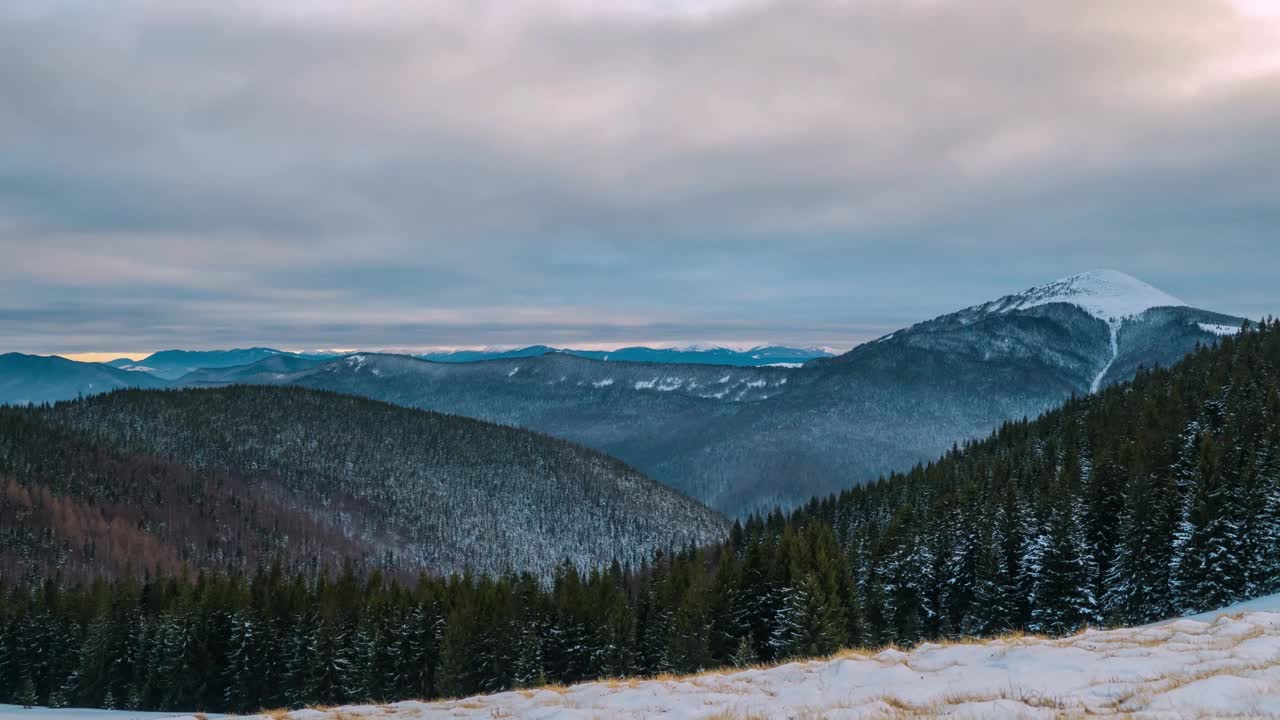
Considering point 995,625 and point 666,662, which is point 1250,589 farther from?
point 666,662

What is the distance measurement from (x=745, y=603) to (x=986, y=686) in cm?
4578

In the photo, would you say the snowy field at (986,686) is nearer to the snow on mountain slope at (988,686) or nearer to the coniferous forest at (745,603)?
the snow on mountain slope at (988,686)

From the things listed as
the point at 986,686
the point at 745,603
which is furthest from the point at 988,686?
the point at 745,603

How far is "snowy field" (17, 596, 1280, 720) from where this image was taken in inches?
496

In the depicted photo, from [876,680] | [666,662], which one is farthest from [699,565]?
[876,680]

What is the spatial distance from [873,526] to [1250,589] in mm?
43383

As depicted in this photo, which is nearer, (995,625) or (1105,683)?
(1105,683)

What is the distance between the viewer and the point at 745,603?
59.0 m

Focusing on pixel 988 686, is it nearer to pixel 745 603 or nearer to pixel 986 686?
pixel 986 686

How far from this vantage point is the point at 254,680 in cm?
7144

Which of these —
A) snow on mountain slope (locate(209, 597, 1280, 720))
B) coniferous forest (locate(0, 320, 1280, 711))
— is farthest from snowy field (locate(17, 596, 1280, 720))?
coniferous forest (locate(0, 320, 1280, 711))

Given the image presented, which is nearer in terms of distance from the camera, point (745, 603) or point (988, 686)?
point (988, 686)

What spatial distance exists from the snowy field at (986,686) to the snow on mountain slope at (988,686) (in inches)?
1.5

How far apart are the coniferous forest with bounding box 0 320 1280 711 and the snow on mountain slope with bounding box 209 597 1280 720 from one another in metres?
31.2
